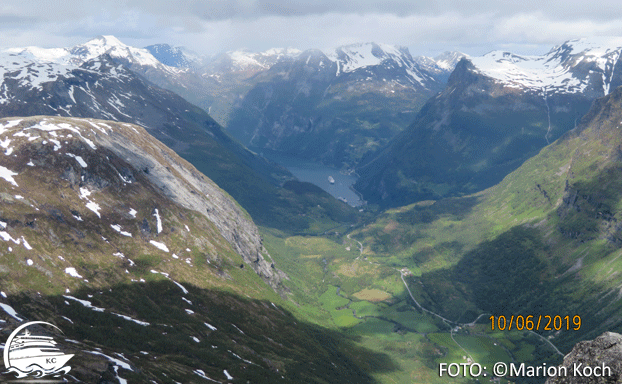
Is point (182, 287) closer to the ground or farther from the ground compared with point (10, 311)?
closer to the ground

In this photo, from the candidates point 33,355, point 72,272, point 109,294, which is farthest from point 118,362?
point 72,272

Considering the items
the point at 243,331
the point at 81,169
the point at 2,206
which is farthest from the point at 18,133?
the point at 243,331

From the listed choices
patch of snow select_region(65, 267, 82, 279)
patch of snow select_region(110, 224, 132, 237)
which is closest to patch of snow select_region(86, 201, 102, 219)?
patch of snow select_region(110, 224, 132, 237)

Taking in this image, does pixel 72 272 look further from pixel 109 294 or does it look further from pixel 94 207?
pixel 94 207

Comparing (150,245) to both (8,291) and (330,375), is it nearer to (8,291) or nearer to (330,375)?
(8,291)

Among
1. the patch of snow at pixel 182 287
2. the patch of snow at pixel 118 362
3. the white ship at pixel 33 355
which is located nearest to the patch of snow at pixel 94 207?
the patch of snow at pixel 182 287

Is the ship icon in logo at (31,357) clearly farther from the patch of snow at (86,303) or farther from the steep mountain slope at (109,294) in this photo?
the patch of snow at (86,303)
